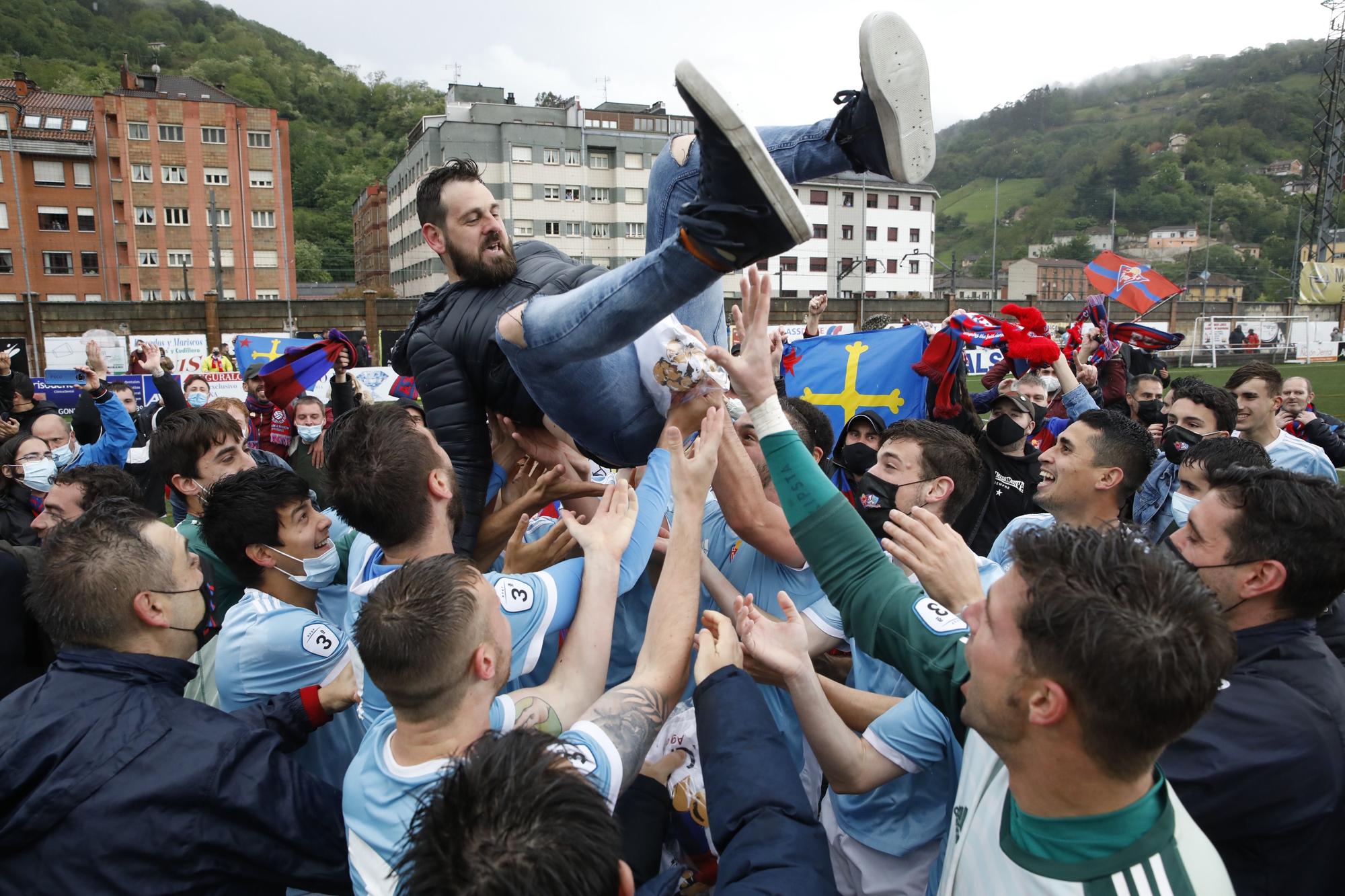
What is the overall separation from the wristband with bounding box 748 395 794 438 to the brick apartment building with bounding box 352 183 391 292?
259 ft

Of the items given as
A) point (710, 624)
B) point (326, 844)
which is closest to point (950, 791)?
point (710, 624)

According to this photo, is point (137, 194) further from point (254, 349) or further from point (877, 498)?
point (877, 498)

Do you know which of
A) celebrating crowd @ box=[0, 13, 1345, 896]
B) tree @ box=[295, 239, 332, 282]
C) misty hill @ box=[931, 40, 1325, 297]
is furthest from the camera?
misty hill @ box=[931, 40, 1325, 297]

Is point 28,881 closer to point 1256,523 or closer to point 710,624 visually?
point 710,624

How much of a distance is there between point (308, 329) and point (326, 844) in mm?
29858

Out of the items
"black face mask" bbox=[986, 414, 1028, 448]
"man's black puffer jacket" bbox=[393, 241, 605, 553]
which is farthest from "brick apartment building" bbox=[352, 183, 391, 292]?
"man's black puffer jacket" bbox=[393, 241, 605, 553]

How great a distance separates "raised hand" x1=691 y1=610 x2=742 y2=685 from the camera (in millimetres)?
2053

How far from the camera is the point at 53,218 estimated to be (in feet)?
179

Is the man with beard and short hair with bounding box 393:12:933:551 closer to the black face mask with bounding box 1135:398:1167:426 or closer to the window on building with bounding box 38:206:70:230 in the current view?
the black face mask with bounding box 1135:398:1167:426

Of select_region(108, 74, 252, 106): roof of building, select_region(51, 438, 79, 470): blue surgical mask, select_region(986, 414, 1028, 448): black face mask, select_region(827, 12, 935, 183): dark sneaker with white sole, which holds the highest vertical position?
select_region(108, 74, 252, 106): roof of building

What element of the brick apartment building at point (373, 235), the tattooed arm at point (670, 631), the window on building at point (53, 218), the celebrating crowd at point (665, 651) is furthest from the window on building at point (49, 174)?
the tattooed arm at point (670, 631)

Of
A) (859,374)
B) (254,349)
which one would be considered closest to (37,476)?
(859,374)

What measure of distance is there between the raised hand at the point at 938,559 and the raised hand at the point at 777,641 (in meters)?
0.33

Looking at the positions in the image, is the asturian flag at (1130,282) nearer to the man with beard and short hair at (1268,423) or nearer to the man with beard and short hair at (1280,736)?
the man with beard and short hair at (1268,423)
